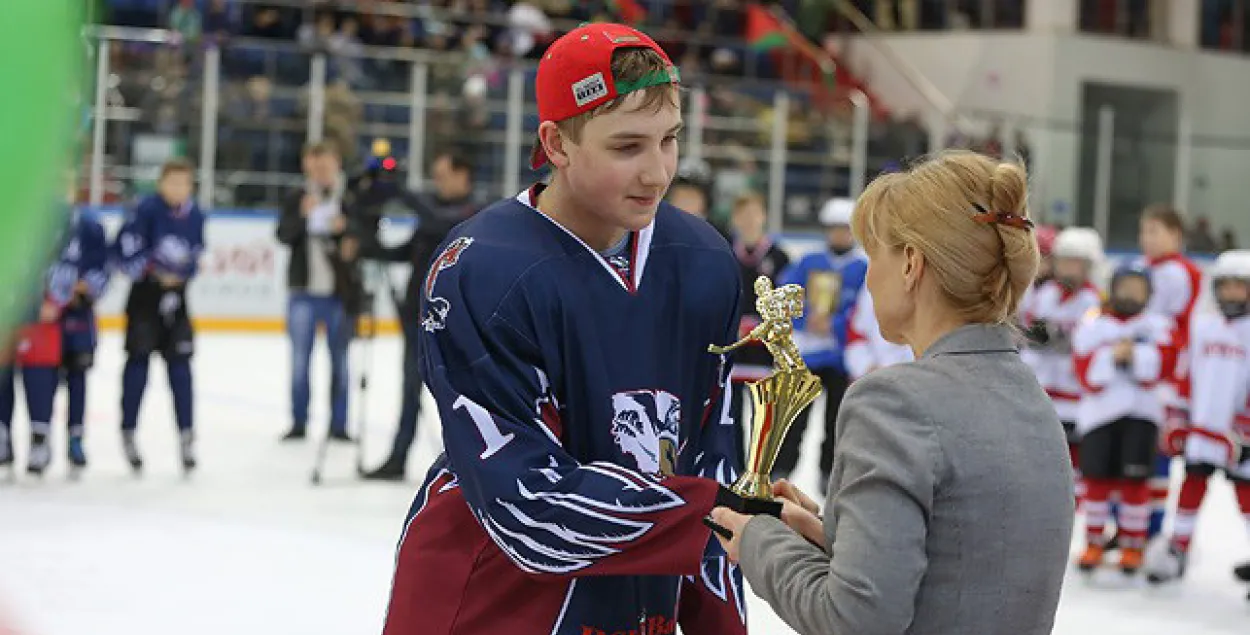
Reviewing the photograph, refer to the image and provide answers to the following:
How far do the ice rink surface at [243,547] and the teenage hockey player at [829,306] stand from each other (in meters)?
0.61

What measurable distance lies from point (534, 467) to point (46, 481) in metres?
5.68

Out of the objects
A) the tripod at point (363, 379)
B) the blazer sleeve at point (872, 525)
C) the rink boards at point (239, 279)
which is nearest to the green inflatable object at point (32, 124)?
the blazer sleeve at point (872, 525)

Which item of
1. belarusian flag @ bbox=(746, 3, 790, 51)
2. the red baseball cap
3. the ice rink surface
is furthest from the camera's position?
belarusian flag @ bbox=(746, 3, 790, 51)

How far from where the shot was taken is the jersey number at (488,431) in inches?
65.7

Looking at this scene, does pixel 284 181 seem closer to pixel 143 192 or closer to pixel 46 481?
pixel 143 192

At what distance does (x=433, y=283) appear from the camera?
1.77 m

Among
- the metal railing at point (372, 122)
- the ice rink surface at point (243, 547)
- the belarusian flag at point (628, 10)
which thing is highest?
the belarusian flag at point (628, 10)

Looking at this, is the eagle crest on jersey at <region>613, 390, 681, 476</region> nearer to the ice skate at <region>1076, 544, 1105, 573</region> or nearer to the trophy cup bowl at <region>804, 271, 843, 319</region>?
the ice skate at <region>1076, 544, 1105, 573</region>

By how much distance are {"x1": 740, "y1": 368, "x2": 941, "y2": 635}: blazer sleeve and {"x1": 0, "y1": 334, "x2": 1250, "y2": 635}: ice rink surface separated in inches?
109

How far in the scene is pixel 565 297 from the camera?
5.74 feet

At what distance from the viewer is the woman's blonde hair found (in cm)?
148

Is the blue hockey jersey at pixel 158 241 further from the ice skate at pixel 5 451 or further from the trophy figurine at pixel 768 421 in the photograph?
the trophy figurine at pixel 768 421

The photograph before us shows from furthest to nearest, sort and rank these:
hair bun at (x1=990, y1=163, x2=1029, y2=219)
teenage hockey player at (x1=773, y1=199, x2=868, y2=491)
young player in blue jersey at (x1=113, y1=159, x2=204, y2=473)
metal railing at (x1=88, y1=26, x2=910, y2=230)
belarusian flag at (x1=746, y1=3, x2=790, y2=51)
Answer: belarusian flag at (x1=746, y1=3, x2=790, y2=51), metal railing at (x1=88, y1=26, x2=910, y2=230), teenage hockey player at (x1=773, y1=199, x2=868, y2=491), young player in blue jersey at (x1=113, y1=159, x2=204, y2=473), hair bun at (x1=990, y1=163, x2=1029, y2=219)

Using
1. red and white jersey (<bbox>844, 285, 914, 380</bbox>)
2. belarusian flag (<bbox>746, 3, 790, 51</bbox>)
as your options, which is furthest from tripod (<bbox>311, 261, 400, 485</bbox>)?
belarusian flag (<bbox>746, 3, 790, 51</bbox>)
